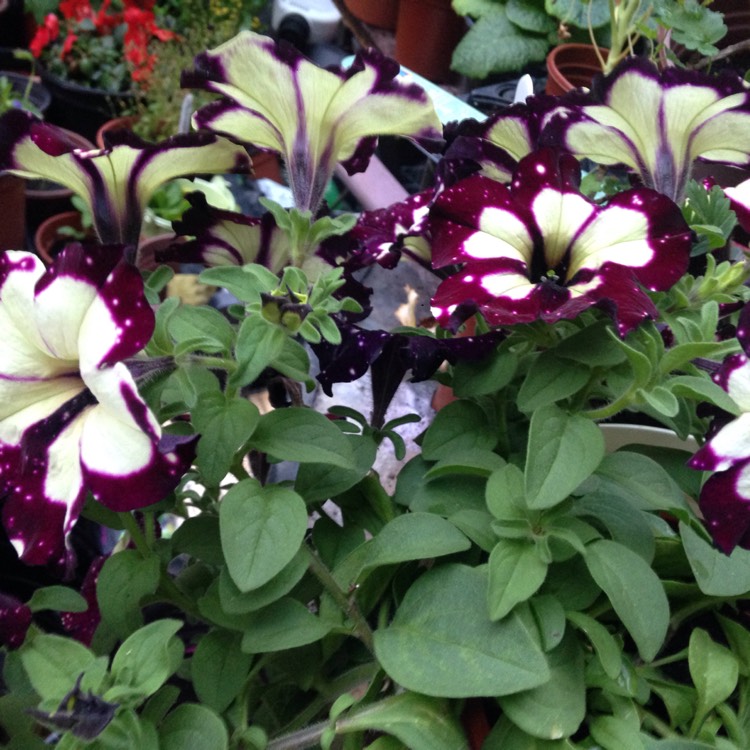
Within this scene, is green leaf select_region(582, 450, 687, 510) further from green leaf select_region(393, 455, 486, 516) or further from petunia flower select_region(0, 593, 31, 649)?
petunia flower select_region(0, 593, 31, 649)

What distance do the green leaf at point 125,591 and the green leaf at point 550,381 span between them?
23cm

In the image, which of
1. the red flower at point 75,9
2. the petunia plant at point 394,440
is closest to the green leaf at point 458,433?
the petunia plant at point 394,440

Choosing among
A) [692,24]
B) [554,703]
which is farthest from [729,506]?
[692,24]

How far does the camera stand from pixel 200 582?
0.54m

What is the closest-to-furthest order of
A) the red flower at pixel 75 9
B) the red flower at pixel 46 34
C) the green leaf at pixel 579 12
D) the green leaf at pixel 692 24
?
the green leaf at pixel 692 24, the green leaf at pixel 579 12, the red flower at pixel 46 34, the red flower at pixel 75 9

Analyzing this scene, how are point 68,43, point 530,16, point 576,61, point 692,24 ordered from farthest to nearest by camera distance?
1. point 68,43
2. point 530,16
3. point 576,61
4. point 692,24

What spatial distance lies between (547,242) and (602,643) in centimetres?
22

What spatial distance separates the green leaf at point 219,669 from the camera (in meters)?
0.45

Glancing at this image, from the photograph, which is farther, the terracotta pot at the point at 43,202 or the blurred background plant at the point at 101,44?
the blurred background plant at the point at 101,44

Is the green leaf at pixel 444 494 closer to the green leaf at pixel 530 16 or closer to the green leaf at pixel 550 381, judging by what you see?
the green leaf at pixel 550 381

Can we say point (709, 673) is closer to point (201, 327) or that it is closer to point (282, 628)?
point (282, 628)

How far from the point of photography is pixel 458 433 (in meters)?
0.51

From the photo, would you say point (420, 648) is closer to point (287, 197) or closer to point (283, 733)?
point (283, 733)

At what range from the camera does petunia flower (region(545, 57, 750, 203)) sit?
491 mm
